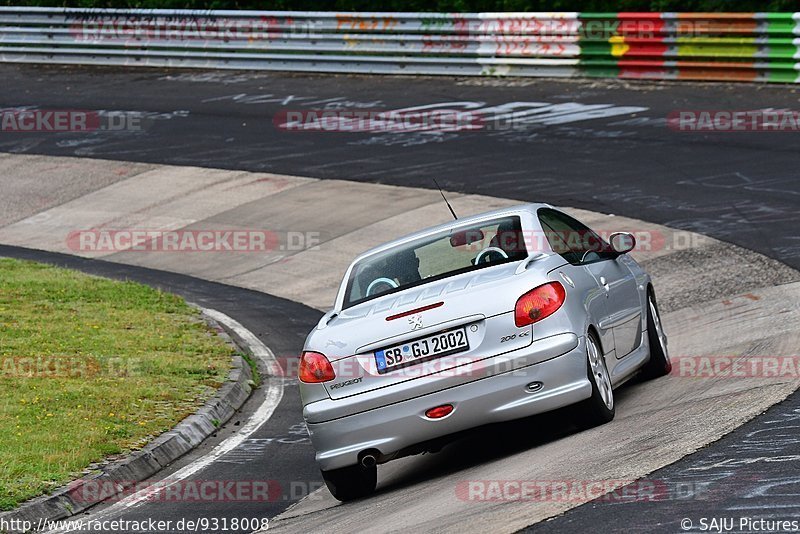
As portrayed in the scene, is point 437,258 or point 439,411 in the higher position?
point 437,258

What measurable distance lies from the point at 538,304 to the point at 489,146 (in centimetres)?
1329

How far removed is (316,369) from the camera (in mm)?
8047

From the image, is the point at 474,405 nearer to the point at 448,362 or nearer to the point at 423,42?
the point at 448,362

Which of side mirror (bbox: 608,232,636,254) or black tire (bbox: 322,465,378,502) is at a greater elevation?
side mirror (bbox: 608,232,636,254)

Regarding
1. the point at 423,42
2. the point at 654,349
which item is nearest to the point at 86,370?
the point at 654,349

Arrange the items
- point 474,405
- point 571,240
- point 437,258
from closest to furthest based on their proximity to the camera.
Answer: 1. point 474,405
2. point 437,258
3. point 571,240

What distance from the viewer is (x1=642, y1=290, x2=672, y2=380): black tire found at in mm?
9867

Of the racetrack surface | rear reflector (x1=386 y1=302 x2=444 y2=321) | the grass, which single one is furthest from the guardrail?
rear reflector (x1=386 y1=302 x2=444 y2=321)

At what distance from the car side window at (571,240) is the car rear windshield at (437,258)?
0.28 metres

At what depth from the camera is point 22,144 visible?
2581cm

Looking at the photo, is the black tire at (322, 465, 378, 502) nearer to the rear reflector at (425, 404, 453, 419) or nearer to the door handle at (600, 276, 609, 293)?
the rear reflector at (425, 404, 453, 419)

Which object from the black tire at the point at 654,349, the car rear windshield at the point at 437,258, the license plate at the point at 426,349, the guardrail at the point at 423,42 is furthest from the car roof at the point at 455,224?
the guardrail at the point at 423,42

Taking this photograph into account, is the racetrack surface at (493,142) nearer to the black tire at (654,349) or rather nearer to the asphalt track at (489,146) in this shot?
the asphalt track at (489,146)

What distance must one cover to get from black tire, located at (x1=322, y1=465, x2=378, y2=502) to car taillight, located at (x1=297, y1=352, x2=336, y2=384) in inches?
21.5
